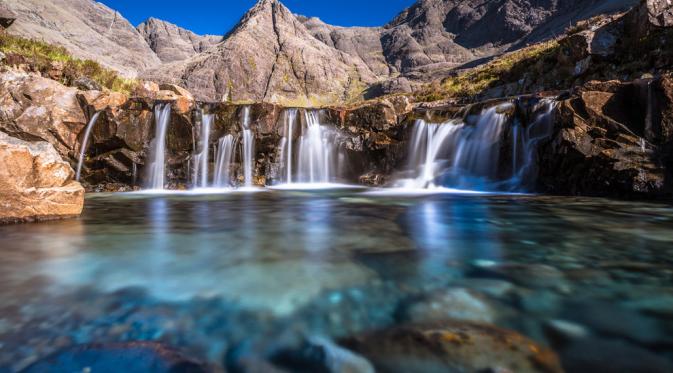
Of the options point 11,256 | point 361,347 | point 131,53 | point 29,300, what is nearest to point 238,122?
point 11,256

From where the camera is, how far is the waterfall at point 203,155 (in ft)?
39.7

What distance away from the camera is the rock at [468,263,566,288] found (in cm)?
251

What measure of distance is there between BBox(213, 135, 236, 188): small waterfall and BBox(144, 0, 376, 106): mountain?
170 feet

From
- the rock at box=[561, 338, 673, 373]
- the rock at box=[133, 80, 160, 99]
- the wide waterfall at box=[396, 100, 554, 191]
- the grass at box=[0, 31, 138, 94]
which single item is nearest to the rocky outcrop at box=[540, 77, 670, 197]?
the wide waterfall at box=[396, 100, 554, 191]

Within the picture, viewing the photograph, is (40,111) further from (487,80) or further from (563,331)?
(487,80)

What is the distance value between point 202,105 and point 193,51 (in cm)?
10422

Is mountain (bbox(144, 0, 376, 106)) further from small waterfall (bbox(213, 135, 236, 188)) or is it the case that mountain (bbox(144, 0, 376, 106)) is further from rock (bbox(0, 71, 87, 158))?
small waterfall (bbox(213, 135, 236, 188))

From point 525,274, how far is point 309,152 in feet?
36.2

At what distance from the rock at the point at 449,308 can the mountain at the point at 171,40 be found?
102m

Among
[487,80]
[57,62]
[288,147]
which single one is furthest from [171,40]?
[288,147]

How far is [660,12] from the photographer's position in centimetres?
1525

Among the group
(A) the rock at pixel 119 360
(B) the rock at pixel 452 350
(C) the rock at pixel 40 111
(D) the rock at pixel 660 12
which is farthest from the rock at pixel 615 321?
(D) the rock at pixel 660 12

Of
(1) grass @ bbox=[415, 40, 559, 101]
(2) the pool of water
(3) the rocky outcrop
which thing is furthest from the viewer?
(1) grass @ bbox=[415, 40, 559, 101]

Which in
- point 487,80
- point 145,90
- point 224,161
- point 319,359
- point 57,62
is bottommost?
point 319,359
